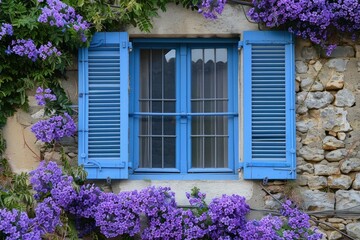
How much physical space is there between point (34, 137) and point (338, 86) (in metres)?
2.67

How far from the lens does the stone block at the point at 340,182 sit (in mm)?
5582

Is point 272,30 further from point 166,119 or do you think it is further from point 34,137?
point 34,137

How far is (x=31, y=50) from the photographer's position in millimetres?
5469

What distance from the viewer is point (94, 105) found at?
5.67 metres

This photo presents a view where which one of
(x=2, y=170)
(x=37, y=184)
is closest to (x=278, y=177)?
(x=37, y=184)

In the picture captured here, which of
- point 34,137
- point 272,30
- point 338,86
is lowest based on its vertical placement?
point 34,137

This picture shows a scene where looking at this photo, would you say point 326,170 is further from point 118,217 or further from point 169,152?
point 118,217

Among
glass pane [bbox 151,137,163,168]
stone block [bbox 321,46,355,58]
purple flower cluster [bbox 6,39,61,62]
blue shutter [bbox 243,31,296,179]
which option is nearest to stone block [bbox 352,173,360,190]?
blue shutter [bbox 243,31,296,179]

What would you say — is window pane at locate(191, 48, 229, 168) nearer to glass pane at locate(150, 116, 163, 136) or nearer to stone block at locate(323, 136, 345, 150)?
glass pane at locate(150, 116, 163, 136)

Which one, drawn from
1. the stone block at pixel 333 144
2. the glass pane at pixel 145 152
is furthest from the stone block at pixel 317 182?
the glass pane at pixel 145 152

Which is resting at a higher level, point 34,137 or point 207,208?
point 34,137

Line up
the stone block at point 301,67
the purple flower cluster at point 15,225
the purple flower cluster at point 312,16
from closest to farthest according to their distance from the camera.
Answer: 1. the purple flower cluster at point 15,225
2. the purple flower cluster at point 312,16
3. the stone block at point 301,67

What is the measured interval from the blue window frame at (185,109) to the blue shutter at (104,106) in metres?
0.20

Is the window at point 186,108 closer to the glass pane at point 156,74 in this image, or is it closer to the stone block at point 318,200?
the glass pane at point 156,74
